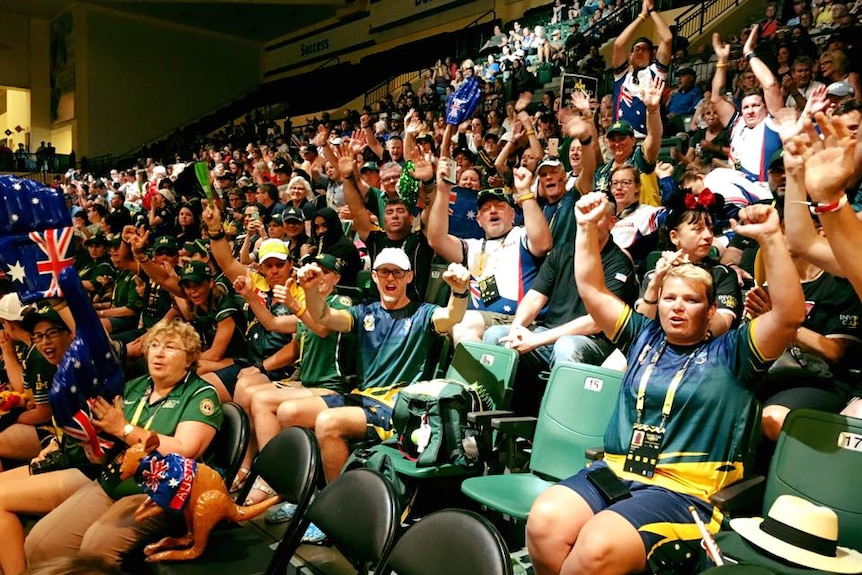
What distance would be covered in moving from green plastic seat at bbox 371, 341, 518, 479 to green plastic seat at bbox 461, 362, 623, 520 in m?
0.17

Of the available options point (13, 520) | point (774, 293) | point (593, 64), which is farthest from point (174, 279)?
point (593, 64)

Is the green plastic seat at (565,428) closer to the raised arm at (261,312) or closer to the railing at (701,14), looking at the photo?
the raised arm at (261,312)

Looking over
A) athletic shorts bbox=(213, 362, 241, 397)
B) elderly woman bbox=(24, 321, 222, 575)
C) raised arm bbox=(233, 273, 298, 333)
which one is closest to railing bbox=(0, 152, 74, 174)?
athletic shorts bbox=(213, 362, 241, 397)

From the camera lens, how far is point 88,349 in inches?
86.3

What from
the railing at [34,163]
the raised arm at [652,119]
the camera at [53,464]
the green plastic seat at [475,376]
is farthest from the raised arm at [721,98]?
the railing at [34,163]

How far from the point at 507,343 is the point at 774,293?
1.43 metres

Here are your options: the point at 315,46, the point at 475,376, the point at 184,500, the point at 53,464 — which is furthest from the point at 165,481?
the point at 315,46

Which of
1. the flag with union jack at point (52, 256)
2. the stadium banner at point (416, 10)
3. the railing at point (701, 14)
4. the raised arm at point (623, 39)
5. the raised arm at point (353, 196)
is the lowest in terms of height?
the flag with union jack at point (52, 256)

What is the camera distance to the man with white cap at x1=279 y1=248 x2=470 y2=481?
3.15m

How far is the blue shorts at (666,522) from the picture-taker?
1.91 m

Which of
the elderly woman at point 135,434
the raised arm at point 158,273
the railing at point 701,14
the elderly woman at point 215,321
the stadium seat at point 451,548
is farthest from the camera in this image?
the railing at point 701,14

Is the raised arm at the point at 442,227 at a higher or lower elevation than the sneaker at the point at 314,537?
higher

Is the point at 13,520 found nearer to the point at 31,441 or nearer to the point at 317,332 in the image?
the point at 31,441

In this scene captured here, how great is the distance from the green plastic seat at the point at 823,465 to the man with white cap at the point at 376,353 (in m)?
1.53
